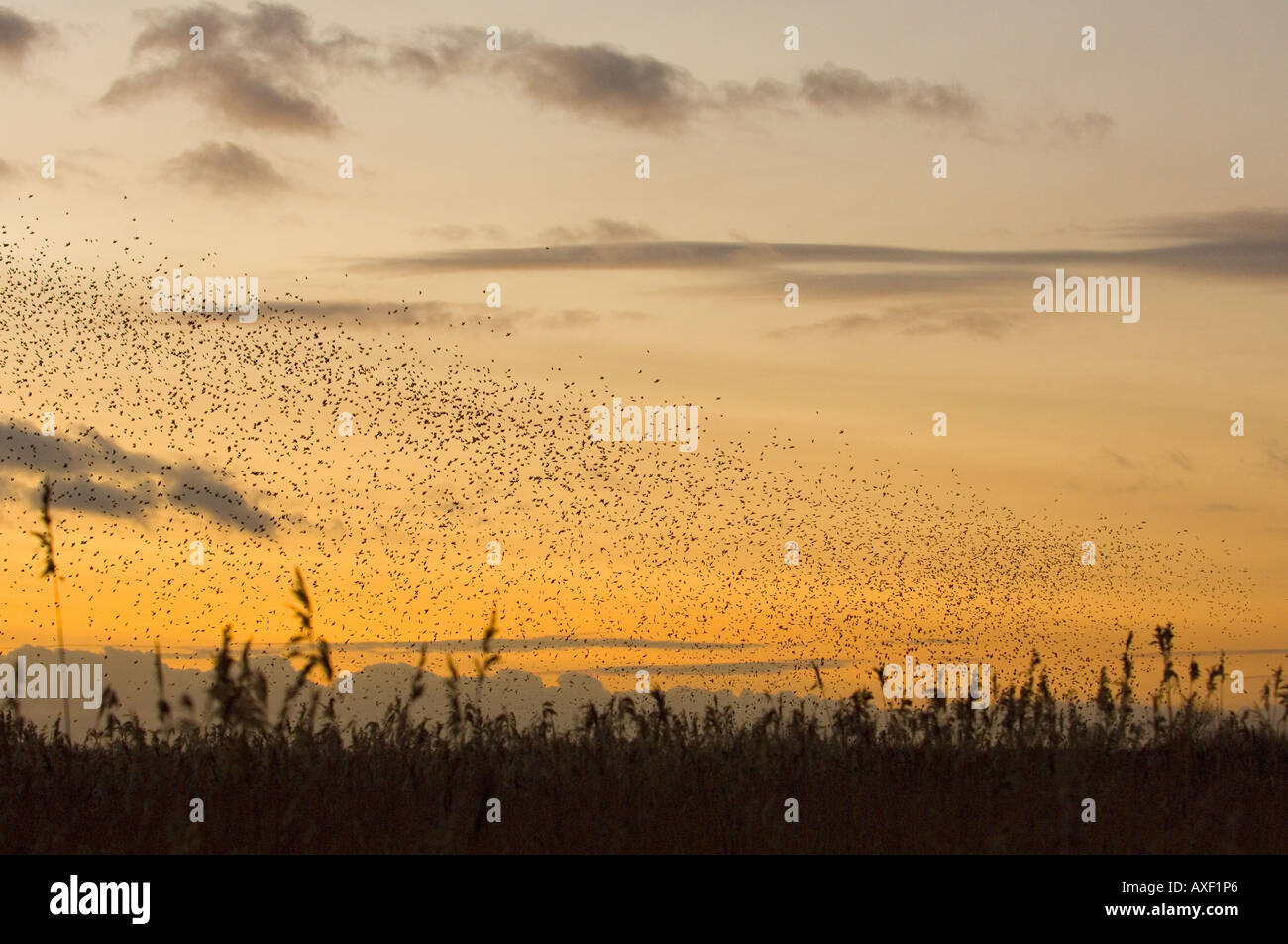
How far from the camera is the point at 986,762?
1152 centimetres

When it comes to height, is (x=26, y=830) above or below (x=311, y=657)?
below

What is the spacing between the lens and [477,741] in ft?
37.3

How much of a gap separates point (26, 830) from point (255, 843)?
63.4 inches

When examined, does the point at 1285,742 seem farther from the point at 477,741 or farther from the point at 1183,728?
the point at 477,741

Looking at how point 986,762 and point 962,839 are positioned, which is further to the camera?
point 986,762

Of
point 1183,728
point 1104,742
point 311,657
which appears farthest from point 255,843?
point 1183,728

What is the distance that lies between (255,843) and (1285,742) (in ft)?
27.9

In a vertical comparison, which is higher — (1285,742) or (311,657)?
(311,657)
